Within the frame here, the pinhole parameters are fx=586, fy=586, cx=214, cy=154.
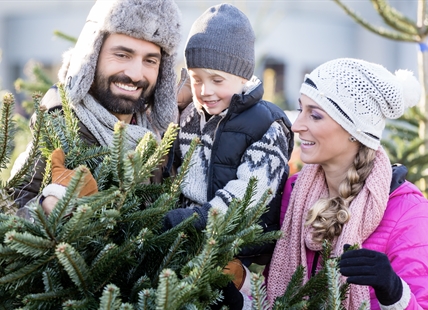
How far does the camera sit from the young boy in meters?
2.78

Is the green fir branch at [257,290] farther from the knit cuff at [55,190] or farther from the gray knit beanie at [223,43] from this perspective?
the gray knit beanie at [223,43]

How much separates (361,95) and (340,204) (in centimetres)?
50

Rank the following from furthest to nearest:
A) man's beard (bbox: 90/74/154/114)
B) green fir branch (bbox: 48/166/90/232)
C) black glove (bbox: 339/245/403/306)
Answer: man's beard (bbox: 90/74/154/114)
black glove (bbox: 339/245/403/306)
green fir branch (bbox: 48/166/90/232)

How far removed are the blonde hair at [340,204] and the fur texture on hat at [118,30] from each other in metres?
1.03

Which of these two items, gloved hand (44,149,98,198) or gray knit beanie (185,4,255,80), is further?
gray knit beanie (185,4,255,80)

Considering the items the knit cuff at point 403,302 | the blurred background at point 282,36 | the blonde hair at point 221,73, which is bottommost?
the blurred background at point 282,36

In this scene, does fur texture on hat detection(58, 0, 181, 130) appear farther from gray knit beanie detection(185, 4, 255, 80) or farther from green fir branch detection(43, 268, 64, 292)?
green fir branch detection(43, 268, 64, 292)

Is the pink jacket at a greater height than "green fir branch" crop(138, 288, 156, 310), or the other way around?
"green fir branch" crop(138, 288, 156, 310)

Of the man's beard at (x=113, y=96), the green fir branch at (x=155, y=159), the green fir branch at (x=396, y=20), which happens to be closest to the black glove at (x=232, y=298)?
the green fir branch at (x=155, y=159)

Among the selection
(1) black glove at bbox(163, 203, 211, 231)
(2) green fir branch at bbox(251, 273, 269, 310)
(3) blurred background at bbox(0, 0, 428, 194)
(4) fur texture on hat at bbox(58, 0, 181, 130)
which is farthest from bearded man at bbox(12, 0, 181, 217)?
(3) blurred background at bbox(0, 0, 428, 194)

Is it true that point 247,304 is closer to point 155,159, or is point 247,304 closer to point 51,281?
point 155,159

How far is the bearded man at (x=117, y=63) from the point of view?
2.92m

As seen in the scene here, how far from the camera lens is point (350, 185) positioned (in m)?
2.68

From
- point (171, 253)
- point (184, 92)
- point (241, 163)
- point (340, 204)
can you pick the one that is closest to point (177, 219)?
point (171, 253)
